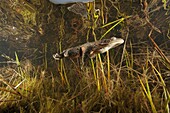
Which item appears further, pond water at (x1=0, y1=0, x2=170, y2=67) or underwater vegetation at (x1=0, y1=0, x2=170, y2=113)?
pond water at (x1=0, y1=0, x2=170, y2=67)

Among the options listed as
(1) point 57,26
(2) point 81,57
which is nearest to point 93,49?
(2) point 81,57

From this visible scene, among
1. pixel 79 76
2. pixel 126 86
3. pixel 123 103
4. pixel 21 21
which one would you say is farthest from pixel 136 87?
pixel 21 21

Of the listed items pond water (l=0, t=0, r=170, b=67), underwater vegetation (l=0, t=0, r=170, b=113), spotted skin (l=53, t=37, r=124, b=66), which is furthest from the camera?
pond water (l=0, t=0, r=170, b=67)

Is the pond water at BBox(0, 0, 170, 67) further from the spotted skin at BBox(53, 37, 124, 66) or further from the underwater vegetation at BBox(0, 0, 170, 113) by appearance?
the spotted skin at BBox(53, 37, 124, 66)

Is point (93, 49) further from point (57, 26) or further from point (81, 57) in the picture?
point (57, 26)

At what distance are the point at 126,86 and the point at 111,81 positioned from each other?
0.09 metres

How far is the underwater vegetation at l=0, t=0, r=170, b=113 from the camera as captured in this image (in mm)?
1055

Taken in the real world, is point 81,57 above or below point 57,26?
below

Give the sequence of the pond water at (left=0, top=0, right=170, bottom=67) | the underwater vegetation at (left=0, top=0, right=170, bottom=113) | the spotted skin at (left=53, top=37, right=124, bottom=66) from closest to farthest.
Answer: the spotted skin at (left=53, top=37, right=124, bottom=66)
the underwater vegetation at (left=0, top=0, right=170, bottom=113)
the pond water at (left=0, top=0, right=170, bottom=67)

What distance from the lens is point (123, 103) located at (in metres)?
1.00

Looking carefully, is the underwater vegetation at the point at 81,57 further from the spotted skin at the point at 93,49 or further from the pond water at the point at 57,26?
the spotted skin at the point at 93,49

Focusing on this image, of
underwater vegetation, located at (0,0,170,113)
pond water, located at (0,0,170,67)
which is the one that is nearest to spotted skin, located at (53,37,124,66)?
underwater vegetation, located at (0,0,170,113)

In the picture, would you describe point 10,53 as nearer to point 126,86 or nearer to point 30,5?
point 30,5

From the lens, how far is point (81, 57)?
126cm
